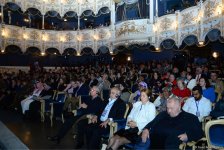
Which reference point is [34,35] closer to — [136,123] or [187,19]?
[187,19]

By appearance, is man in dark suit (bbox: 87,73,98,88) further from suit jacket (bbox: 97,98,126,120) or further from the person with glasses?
suit jacket (bbox: 97,98,126,120)

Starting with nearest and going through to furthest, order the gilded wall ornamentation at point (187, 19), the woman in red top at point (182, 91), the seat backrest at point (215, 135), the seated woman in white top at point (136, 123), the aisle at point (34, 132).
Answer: the seat backrest at point (215, 135) < the seated woman in white top at point (136, 123) < the aisle at point (34, 132) < the woman in red top at point (182, 91) < the gilded wall ornamentation at point (187, 19)

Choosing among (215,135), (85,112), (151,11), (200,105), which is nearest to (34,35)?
(151,11)

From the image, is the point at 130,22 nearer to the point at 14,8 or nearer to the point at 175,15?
Result: the point at 175,15

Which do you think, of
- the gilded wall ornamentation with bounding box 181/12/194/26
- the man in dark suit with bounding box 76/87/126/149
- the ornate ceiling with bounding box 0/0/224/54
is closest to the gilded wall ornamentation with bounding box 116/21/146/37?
the ornate ceiling with bounding box 0/0/224/54

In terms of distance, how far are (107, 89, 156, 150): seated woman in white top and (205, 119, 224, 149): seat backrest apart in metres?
1.14

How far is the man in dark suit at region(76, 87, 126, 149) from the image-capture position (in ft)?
16.8

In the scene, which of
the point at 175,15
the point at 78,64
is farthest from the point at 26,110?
the point at 78,64

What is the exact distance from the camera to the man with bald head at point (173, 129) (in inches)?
151

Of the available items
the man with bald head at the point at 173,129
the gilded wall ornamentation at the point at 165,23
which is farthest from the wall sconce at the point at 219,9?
the man with bald head at the point at 173,129

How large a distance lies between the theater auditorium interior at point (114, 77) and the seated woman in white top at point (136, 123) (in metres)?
0.02

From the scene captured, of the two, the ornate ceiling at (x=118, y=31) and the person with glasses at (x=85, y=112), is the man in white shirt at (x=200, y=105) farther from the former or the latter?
the ornate ceiling at (x=118, y=31)

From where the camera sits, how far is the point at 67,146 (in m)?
5.83

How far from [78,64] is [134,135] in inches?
792
